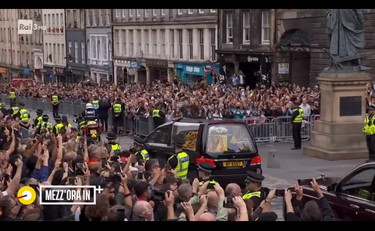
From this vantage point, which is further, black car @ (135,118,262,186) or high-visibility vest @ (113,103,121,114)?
high-visibility vest @ (113,103,121,114)

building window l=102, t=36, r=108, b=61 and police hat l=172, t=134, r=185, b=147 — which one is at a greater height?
building window l=102, t=36, r=108, b=61

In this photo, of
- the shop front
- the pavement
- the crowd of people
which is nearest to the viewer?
the pavement

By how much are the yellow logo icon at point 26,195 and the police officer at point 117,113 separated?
776 inches

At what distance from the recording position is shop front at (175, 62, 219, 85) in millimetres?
43484

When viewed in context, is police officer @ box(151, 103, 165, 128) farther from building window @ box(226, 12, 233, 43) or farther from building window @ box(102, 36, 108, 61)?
building window @ box(102, 36, 108, 61)

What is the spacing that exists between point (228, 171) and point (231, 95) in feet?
42.8

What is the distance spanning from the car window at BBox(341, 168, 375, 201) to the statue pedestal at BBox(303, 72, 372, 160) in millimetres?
9627

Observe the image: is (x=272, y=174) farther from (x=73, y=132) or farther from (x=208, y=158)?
(x=73, y=132)

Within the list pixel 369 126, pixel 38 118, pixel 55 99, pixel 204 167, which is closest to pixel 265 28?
pixel 55 99

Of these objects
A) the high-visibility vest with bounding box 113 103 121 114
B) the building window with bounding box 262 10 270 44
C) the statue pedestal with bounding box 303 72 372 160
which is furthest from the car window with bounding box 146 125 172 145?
the building window with bounding box 262 10 270 44

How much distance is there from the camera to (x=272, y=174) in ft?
55.8

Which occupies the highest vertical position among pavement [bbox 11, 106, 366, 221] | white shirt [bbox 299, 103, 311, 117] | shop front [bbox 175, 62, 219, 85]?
shop front [bbox 175, 62, 219, 85]

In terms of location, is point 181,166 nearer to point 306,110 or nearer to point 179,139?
point 179,139

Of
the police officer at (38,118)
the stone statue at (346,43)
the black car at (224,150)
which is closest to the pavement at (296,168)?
the black car at (224,150)
